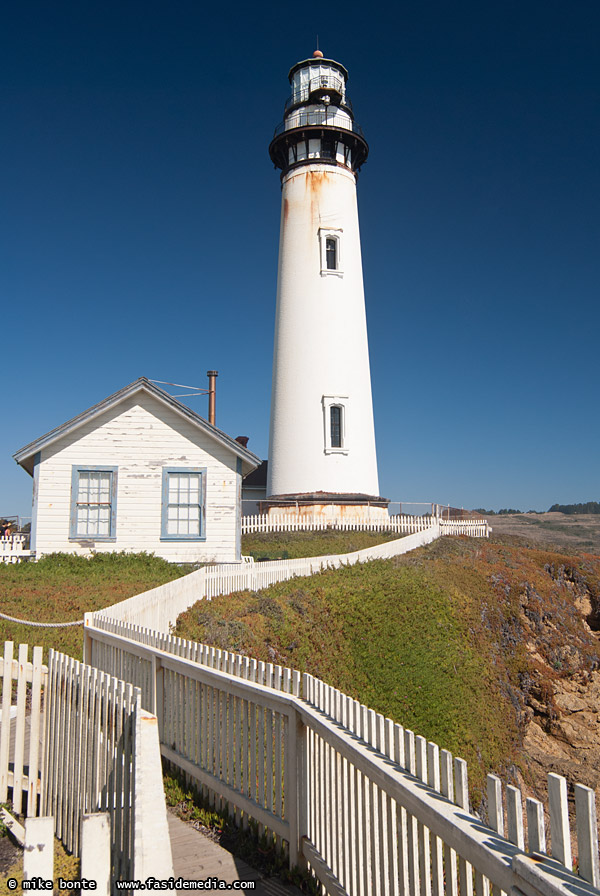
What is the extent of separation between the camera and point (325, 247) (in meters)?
28.4

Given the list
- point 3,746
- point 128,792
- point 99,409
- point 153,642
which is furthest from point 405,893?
point 99,409

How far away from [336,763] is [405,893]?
0.91m

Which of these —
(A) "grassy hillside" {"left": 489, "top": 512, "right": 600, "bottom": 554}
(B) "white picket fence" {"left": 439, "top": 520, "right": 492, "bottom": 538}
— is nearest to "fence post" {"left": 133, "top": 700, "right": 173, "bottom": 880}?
(B) "white picket fence" {"left": 439, "top": 520, "right": 492, "bottom": 538}

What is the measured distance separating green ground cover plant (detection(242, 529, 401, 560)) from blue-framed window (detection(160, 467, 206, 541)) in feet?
11.4

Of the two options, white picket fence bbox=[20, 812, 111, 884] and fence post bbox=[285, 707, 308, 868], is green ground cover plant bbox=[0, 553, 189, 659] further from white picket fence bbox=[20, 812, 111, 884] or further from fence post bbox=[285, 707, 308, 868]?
white picket fence bbox=[20, 812, 111, 884]

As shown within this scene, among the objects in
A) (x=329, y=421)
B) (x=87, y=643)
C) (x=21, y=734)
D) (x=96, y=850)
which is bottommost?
(x=21, y=734)

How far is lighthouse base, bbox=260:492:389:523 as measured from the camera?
2684 cm

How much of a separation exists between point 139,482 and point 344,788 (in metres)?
14.2

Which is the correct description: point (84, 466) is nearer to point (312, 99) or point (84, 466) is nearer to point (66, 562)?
point (66, 562)

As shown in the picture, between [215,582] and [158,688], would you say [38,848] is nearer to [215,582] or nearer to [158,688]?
[158,688]

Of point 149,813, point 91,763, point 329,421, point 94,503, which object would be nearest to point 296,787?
point 91,763

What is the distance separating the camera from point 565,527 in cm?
9638

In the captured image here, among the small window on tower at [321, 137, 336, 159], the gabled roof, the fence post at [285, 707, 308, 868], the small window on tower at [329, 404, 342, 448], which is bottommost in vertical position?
the fence post at [285, 707, 308, 868]

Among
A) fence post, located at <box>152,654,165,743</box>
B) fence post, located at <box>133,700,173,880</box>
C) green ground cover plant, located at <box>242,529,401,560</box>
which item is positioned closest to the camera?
fence post, located at <box>133,700,173,880</box>
